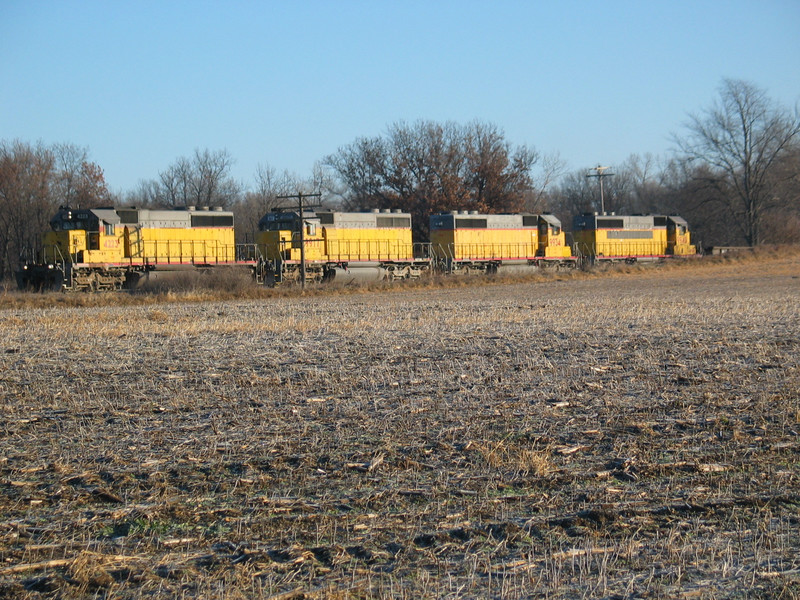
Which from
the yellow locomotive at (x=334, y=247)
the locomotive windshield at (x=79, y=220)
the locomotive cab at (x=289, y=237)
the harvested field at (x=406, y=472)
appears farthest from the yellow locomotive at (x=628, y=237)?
the harvested field at (x=406, y=472)

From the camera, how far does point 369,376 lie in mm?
9961

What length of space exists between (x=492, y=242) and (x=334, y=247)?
9.46 metres

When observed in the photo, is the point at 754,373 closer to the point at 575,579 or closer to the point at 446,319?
the point at 575,579

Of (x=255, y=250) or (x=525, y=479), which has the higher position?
(x=255, y=250)

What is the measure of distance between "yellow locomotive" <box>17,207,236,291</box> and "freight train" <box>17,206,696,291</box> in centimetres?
4

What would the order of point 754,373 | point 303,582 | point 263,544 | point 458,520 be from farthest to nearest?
point 754,373, point 458,520, point 263,544, point 303,582

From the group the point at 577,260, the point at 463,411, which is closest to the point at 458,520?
the point at 463,411

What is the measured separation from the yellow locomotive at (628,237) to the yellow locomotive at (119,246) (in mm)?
22788

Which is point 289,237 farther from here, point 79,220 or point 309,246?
point 79,220

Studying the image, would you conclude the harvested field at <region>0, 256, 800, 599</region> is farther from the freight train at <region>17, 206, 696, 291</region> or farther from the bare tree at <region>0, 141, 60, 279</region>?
the bare tree at <region>0, 141, 60, 279</region>

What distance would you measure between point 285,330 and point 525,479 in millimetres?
11166

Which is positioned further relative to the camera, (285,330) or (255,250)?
(255,250)

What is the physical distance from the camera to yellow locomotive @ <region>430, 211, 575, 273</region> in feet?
134

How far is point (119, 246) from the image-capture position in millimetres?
31391
